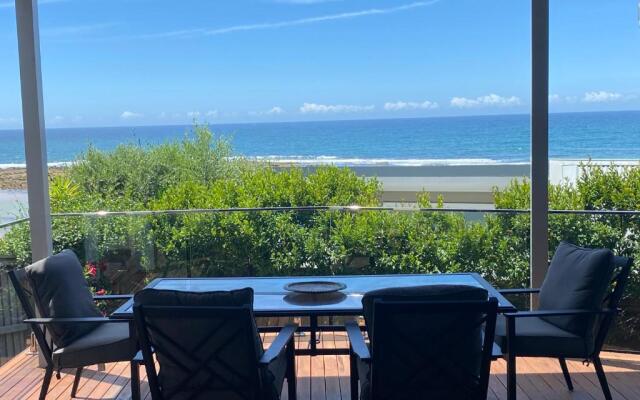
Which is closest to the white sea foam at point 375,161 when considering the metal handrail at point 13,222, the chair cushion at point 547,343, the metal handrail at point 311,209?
the metal handrail at point 311,209

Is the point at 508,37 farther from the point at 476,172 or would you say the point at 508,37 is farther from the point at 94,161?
the point at 94,161

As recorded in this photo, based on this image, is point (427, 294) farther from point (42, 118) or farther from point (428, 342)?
point (42, 118)

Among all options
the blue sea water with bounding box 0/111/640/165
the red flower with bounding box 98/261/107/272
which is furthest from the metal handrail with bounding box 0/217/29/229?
the blue sea water with bounding box 0/111/640/165

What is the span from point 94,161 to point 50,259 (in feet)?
16.0

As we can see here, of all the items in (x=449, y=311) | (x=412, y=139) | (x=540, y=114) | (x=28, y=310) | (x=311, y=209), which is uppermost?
(x=412, y=139)

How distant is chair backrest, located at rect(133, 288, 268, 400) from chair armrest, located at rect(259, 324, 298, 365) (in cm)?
3

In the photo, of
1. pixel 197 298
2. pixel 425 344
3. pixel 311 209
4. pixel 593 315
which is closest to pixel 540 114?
pixel 593 315

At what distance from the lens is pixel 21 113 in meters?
4.10

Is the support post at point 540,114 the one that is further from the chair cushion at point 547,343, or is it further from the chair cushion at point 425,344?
the chair cushion at point 425,344

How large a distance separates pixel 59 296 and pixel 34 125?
1.34m

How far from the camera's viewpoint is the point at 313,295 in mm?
3268

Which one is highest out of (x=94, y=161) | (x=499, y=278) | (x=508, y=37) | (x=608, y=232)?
(x=508, y=37)

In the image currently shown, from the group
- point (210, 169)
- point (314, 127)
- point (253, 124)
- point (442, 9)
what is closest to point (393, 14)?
point (442, 9)

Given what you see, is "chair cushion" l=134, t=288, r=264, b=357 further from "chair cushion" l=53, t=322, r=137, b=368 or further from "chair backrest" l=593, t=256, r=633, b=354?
"chair backrest" l=593, t=256, r=633, b=354
